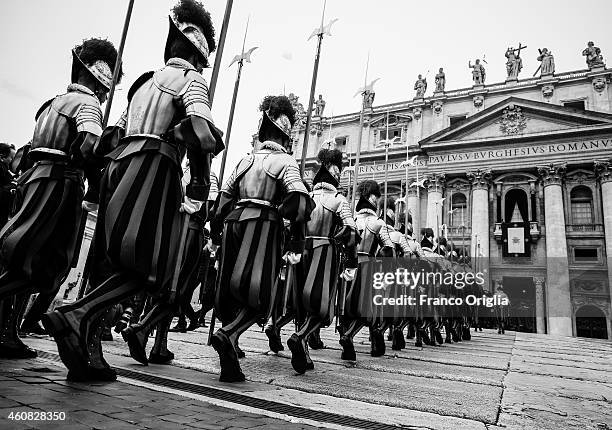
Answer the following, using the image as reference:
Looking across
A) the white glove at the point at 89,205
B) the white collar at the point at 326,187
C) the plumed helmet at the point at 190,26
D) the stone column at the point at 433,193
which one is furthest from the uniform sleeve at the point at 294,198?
the stone column at the point at 433,193

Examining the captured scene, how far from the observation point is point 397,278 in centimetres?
834

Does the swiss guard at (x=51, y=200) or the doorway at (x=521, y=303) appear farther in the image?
the doorway at (x=521, y=303)

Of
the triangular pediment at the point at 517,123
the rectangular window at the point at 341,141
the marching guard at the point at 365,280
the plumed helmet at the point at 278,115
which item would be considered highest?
the rectangular window at the point at 341,141

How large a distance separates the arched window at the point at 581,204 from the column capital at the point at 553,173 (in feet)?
5.24

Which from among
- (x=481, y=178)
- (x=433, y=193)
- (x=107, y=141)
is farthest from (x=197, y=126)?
(x=481, y=178)

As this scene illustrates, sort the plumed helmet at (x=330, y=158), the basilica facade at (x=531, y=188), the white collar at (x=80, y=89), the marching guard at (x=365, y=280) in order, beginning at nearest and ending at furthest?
the white collar at (x=80, y=89), the marching guard at (x=365, y=280), the plumed helmet at (x=330, y=158), the basilica facade at (x=531, y=188)

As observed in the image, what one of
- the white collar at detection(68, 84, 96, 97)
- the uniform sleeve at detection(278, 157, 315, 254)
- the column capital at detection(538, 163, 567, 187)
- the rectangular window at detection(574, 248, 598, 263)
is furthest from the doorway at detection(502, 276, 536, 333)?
the white collar at detection(68, 84, 96, 97)

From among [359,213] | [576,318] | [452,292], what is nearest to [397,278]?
[359,213]

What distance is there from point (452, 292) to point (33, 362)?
1129 centimetres

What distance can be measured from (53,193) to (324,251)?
3040mm

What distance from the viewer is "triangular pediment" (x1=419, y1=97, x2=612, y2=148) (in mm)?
31397

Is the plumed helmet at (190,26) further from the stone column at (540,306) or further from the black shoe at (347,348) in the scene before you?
the stone column at (540,306)

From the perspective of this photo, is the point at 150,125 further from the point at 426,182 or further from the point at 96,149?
the point at 426,182

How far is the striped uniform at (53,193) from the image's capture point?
3.29 metres
